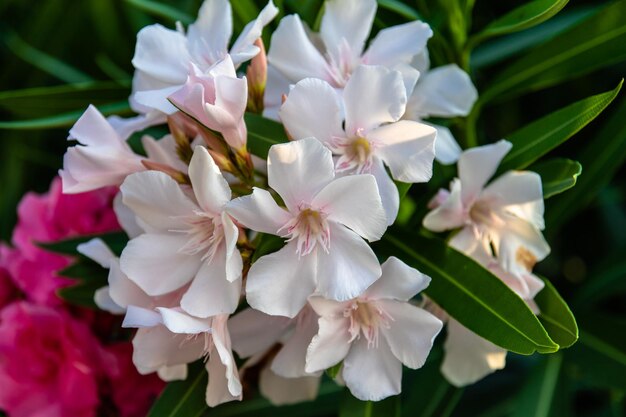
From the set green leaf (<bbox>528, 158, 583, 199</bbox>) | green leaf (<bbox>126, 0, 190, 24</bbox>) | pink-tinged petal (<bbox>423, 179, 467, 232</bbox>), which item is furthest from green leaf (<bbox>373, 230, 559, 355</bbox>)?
green leaf (<bbox>126, 0, 190, 24</bbox>)

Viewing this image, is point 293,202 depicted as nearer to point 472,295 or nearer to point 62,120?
point 472,295

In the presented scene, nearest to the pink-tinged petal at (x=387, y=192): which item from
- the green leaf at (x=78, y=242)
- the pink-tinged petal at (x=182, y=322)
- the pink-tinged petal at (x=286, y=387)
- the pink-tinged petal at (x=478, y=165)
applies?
the pink-tinged petal at (x=478, y=165)

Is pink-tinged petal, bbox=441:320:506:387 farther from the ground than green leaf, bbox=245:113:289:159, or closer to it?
closer to it

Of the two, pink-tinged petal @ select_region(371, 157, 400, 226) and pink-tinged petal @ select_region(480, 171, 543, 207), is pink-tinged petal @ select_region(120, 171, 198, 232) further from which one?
pink-tinged petal @ select_region(480, 171, 543, 207)

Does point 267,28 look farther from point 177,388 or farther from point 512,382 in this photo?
point 512,382

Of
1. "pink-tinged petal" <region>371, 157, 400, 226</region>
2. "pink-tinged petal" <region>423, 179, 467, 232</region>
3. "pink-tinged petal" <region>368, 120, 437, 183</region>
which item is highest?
"pink-tinged petal" <region>368, 120, 437, 183</region>

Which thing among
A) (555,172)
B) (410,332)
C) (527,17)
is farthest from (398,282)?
(527,17)

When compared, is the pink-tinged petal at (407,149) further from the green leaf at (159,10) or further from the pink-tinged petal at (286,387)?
the green leaf at (159,10)
